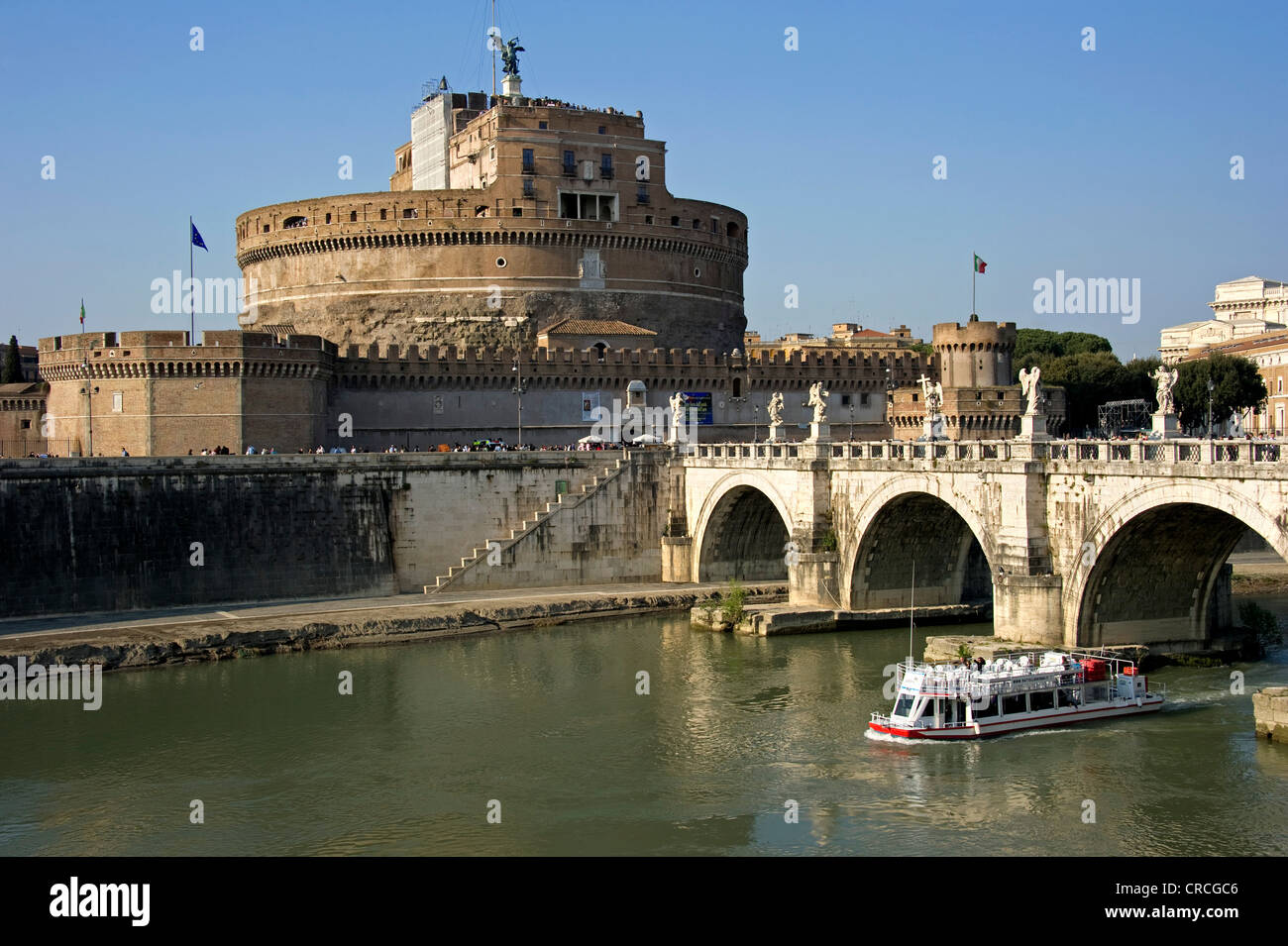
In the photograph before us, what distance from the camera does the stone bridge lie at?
25359mm

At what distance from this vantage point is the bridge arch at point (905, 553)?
118 feet

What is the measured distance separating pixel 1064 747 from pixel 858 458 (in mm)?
12874

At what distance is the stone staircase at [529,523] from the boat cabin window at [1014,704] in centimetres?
2078

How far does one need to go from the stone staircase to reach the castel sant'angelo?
314 inches

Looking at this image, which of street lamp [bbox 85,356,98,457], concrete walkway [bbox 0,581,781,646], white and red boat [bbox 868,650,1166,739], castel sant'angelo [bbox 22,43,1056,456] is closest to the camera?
white and red boat [bbox 868,650,1166,739]

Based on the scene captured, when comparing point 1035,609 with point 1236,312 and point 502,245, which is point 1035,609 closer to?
point 502,245

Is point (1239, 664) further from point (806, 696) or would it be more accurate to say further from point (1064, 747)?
point (806, 696)

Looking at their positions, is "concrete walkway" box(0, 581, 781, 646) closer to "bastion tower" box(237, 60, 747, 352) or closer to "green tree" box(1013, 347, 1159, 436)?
"bastion tower" box(237, 60, 747, 352)

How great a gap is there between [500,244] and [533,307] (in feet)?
9.74
